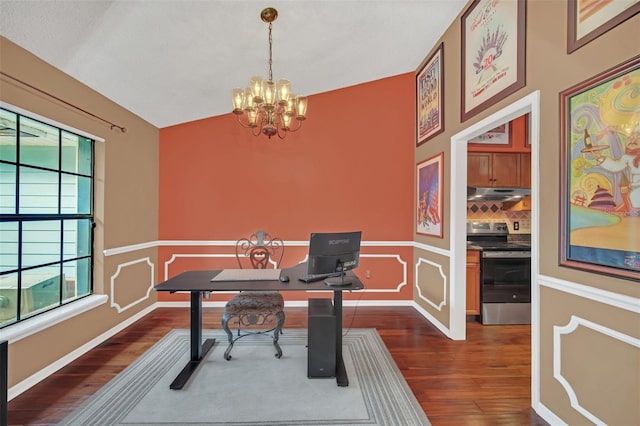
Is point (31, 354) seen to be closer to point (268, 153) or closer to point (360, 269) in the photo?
point (268, 153)

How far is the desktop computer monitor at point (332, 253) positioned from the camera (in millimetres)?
2170

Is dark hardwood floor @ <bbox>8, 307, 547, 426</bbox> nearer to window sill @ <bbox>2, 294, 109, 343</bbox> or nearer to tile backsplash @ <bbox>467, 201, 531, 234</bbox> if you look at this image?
window sill @ <bbox>2, 294, 109, 343</bbox>

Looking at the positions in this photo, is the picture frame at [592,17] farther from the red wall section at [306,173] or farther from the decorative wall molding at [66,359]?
the decorative wall molding at [66,359]

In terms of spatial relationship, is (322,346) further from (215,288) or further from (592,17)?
(592,17)

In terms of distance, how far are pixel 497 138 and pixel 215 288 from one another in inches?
147

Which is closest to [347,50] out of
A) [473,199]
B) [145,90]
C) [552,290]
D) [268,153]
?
[268,153]

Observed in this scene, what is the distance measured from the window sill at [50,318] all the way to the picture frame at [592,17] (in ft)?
12.7

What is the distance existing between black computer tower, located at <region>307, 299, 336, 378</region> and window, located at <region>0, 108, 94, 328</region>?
7.13ft

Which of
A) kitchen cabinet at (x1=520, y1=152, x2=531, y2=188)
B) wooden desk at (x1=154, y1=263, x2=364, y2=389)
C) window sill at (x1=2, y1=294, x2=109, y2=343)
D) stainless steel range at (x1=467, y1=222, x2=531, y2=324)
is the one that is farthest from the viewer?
kitchen cabinet at (x1=520, y1=152, x2=531, y2=188)

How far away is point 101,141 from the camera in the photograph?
2969 mm

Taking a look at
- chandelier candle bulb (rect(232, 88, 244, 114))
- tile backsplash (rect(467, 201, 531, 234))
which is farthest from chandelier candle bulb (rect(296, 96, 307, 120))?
tile backsplash (rect(467, 201, 531, 234))

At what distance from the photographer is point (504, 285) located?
3436mm

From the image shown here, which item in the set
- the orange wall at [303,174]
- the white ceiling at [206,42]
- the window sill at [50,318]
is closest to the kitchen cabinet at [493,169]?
the orange wall at [303,174]

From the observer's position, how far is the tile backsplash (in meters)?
4.13
